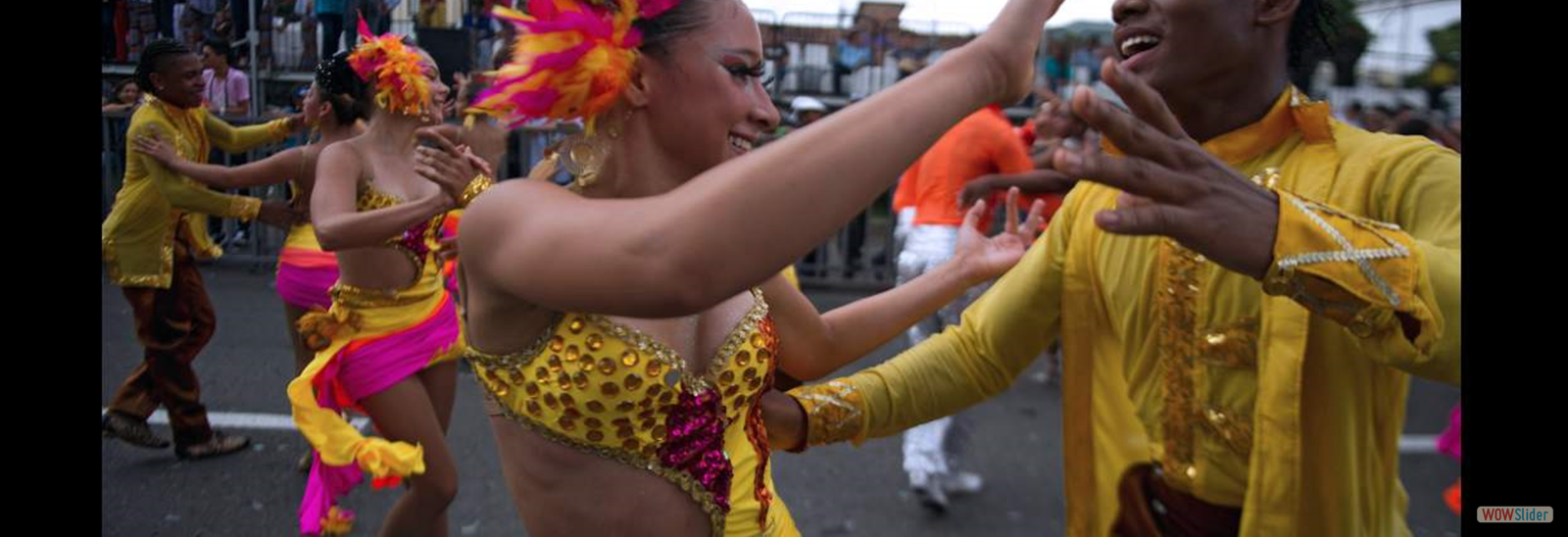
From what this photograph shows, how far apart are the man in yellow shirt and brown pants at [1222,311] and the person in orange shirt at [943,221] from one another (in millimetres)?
2324

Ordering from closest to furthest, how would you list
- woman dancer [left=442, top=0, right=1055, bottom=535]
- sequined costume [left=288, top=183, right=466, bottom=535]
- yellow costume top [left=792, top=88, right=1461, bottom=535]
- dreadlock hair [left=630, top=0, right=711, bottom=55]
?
woman dancer [left=442, top=0, right=1055, bottom=535] < yellow costume top [left=792, top=88, right=1461, bottom=535] < dreadlock hair [left=630, top=0, right=711, bottom=55] < sequined costume [left=288, top=183, right=466, bottom=535]

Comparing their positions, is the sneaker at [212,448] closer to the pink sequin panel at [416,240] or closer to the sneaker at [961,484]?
the pink sequin panel at [416,240]

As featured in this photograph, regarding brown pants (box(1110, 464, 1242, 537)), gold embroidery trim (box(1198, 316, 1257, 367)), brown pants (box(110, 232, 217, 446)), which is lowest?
brown pants (box(110, 232, 217, 446))

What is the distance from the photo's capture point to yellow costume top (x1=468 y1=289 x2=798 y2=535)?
1639 mm

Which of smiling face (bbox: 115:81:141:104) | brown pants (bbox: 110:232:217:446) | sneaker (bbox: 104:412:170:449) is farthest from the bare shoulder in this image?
sneaker (bbox: 104:412:170:449)

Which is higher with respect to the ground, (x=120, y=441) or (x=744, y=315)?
(x=744, y=315)

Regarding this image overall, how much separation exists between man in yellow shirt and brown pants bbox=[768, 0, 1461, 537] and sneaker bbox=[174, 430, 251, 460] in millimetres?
3972

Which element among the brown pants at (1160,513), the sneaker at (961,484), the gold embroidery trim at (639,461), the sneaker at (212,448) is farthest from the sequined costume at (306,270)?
the brown pants at (1160,513)

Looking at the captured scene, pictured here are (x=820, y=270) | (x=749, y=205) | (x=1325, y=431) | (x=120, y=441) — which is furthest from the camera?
(x=820, y=270)

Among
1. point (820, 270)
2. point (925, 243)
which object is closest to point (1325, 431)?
point (925, 243)

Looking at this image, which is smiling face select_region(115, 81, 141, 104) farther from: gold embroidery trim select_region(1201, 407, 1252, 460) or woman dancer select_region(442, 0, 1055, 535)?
gold embroidery trim select_region(1201, 407, 1252, 460)

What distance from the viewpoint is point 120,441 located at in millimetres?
5145

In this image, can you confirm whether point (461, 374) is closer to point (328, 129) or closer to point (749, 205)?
point (328, 129)

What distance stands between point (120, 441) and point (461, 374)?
188 centimetres
